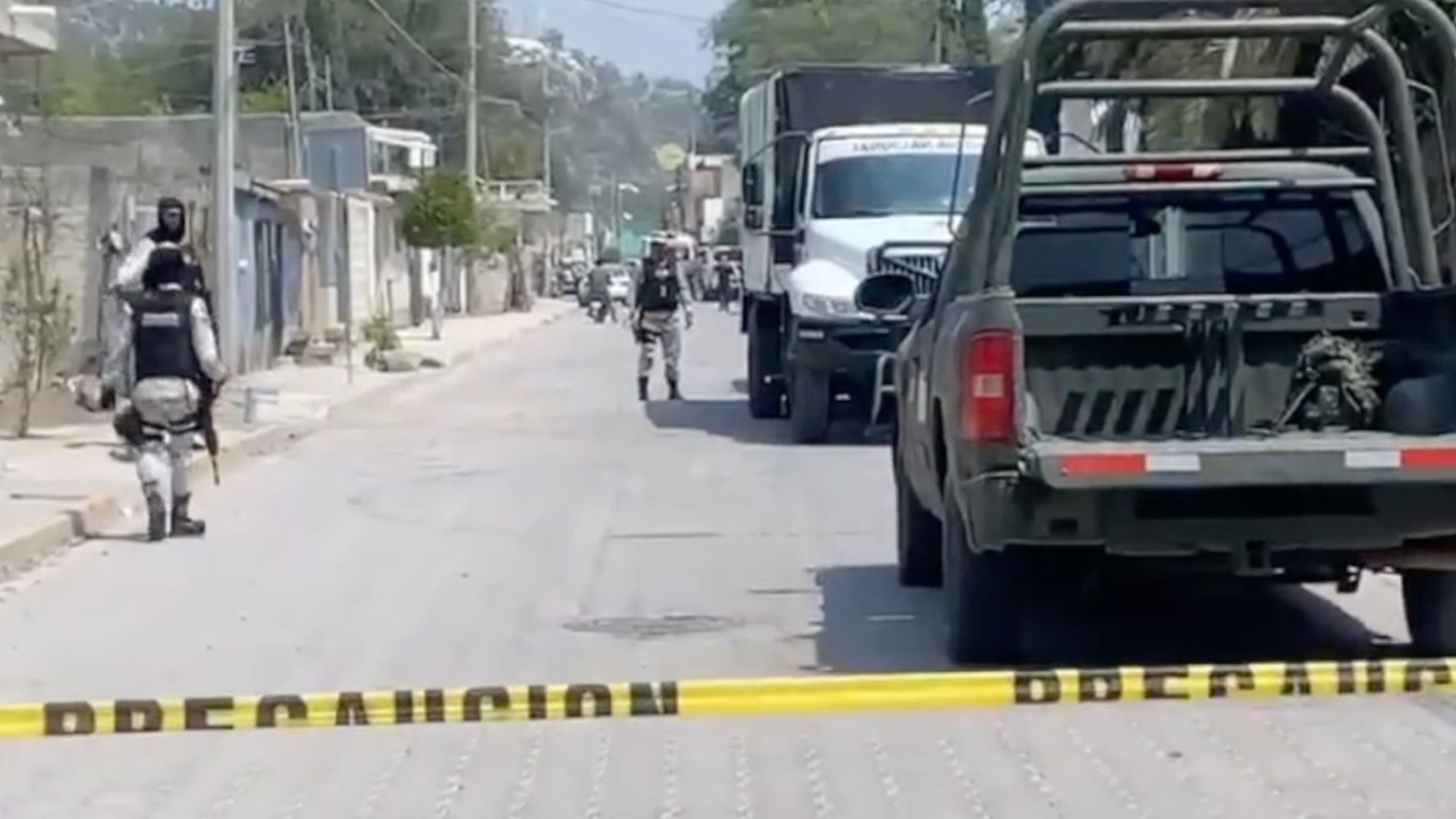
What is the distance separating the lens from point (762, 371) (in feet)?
88.9

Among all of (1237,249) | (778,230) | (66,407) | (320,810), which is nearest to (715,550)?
(1237,249)

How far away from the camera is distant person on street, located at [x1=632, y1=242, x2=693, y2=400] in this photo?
30.8m

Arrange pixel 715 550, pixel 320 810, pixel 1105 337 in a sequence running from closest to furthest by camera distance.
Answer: pixel 320 810
pixel 1105 337
pixel 715 550

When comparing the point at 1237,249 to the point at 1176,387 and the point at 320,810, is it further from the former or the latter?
the point at 320,810

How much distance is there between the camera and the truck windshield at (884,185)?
23.6 meters

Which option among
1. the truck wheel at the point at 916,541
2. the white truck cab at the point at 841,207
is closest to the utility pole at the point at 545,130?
the white truck cab at the point at 841,207

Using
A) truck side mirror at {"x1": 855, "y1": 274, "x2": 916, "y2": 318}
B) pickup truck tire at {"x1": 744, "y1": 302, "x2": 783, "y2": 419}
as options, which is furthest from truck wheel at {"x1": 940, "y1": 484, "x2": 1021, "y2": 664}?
pickup truck tire at {"x1": 744, "y1": 302, "x2": 783, "y2": 419}

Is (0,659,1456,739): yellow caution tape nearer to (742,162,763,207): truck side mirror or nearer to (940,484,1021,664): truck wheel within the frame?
(940,484,1021,664): truck wheel

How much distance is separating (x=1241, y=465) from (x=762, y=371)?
685 inches

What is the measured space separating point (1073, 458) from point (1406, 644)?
2392 mm

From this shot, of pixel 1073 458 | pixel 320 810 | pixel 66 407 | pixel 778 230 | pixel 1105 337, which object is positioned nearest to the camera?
pixel 320 810

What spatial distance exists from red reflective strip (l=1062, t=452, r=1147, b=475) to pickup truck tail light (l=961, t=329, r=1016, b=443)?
27cm

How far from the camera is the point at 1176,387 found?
10.8 meters

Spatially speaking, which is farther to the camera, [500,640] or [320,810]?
[500,640]
